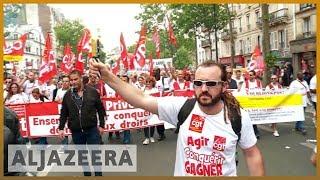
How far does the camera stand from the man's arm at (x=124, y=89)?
3.14 metres

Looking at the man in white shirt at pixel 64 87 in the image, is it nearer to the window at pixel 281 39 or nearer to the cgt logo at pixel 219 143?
the cgt logo at pixel 219 143

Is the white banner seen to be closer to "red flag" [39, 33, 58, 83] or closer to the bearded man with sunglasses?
"red flag" [39, 33, 58, 83]

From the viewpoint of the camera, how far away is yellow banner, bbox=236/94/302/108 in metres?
11.9

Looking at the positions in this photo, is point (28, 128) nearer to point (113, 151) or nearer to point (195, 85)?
point (113, 151)

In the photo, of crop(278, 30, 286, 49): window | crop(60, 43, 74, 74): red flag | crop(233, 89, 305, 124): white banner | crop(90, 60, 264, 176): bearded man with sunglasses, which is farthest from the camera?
crop(278, 30, 286, 49): window

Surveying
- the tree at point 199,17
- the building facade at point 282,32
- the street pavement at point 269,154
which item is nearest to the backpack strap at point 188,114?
the street pavement at point 269,154

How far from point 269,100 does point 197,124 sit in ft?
29.5

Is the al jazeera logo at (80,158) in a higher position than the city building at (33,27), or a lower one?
lower

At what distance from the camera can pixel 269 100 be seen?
12023mm

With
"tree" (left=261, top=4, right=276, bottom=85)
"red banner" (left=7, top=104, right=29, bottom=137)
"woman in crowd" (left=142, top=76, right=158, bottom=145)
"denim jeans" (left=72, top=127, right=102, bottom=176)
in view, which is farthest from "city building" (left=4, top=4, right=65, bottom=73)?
"denim jeans" (left=72, top=127, right=102, bottom=176)

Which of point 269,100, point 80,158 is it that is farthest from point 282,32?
point 80,158

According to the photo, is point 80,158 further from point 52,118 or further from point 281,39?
point 281,39

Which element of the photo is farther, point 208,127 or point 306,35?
point 306,35

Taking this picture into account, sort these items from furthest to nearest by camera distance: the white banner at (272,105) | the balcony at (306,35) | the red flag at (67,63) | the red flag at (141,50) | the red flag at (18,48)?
1. the balcony at (306,35)
2. the red flag at (18,48)
3. the red flag at (67,63)
4. the red flag at (141,50)
5. the white banner at (272,105)
